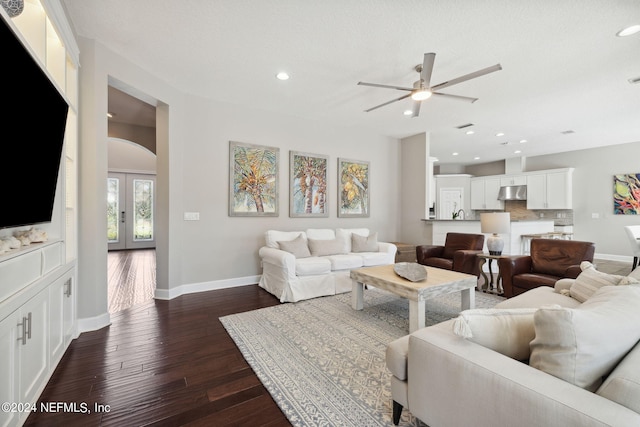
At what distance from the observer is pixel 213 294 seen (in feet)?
13.1

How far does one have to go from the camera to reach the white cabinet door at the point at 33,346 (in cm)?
153

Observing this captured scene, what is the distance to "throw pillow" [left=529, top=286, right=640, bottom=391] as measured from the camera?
0.99 metres

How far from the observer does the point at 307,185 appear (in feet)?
16.8

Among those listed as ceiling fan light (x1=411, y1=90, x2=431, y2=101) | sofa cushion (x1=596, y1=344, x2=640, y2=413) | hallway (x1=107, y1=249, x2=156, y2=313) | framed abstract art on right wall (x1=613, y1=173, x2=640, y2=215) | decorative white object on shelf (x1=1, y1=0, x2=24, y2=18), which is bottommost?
hallway (x1=107, y1=249, x2=156, y2=313)

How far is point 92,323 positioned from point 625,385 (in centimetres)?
379

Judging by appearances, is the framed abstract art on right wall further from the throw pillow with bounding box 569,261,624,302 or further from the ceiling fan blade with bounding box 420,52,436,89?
the ceiling fan blade with bounding box 420,52,436,89

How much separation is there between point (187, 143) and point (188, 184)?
60 centimetres

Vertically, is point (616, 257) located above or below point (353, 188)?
below

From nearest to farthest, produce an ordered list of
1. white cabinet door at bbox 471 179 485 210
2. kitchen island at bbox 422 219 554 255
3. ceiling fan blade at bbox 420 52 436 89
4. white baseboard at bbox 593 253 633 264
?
ceiling fan blade at bbox 420 52 436 89, kitchen island at bbox 422 219 554 255, white baseboard at bbox 593 253 633 264, white cabinet door at bbox 471 179 485 210

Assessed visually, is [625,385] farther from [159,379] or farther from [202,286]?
[202,286]

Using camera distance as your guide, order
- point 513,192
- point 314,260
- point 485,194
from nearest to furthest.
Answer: point 314,260
point 513,192
point 485,194

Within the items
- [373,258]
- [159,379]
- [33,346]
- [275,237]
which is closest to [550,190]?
[373,258]

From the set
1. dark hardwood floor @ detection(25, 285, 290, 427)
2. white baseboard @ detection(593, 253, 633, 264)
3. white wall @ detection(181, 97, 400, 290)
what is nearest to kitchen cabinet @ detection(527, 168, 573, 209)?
white baseboard @ detection(593, 253, 633, 264)

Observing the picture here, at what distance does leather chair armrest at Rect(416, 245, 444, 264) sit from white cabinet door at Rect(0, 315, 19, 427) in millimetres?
4582
